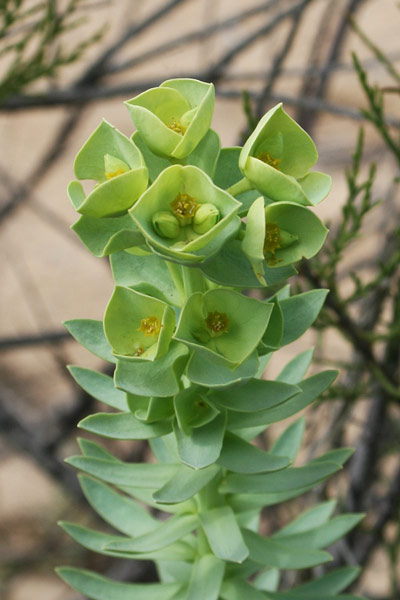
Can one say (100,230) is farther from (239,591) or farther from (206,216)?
(239,591)

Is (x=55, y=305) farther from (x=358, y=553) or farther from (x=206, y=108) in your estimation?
(x=206, y=108)

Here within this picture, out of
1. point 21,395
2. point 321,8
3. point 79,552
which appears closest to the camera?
point 79,552

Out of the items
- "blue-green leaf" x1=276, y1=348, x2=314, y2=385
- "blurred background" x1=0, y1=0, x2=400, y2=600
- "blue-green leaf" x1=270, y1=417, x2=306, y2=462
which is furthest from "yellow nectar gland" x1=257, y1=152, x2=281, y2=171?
"blurred background" x1=0, y1=0, x2=400, y2=600

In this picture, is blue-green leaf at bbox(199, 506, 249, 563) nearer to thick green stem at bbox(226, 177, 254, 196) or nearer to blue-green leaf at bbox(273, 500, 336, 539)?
blue-green leaf at bbox(273, 500, 336, 539)

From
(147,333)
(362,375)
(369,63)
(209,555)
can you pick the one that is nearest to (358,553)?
(362,375)

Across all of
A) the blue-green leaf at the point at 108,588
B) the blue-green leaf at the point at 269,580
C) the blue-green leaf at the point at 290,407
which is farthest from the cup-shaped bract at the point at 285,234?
the blue-green leaf at the point at 269,580

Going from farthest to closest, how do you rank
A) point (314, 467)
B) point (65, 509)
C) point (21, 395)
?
point (21, 395)
point (65, 509)
point (314, 467)

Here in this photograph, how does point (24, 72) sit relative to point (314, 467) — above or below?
above

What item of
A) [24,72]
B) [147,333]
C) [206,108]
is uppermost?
[24,72]

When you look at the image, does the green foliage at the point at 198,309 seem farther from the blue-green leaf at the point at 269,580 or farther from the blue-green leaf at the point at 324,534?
the blue-green leaf at the point at 269,580
